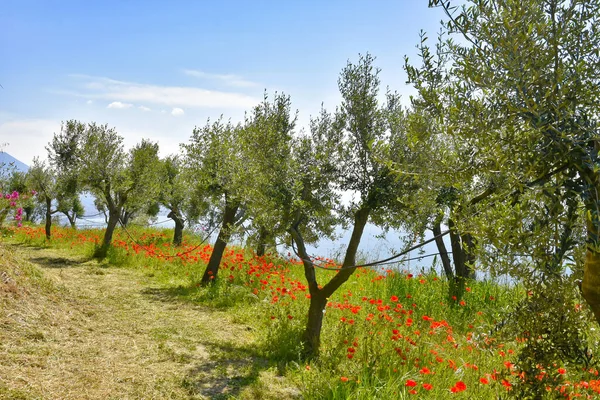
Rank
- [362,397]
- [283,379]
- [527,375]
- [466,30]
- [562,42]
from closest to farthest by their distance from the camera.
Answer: [562,42], [466,30], [527,375], [362,397], [283,379]

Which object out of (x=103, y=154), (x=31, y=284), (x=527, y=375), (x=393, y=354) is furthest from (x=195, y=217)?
(x=527, y=375)

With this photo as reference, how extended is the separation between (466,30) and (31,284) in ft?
32.5

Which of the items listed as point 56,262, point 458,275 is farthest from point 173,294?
point 458,275

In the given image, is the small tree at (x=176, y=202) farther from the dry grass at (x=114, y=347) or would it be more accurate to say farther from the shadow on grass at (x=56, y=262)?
the dry grass at (x=114, y=347)

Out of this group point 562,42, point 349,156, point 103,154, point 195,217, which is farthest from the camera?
point 195,217

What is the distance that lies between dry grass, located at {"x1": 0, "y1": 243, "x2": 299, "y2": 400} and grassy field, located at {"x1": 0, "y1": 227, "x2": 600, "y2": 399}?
25mm

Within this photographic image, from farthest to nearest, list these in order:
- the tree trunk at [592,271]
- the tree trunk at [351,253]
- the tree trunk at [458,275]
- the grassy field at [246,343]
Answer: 1. the tree trunk at [458,275]
2. the tree trunk at [351,253]
3. the grassy field at [246,343]
4. the tree trunk at [592,271]

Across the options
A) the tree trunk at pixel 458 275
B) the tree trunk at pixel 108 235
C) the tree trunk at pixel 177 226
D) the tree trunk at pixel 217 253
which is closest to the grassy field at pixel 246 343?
the tree trunk at pixel 458 275

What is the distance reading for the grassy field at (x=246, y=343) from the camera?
18.0ft

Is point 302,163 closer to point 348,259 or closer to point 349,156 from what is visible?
point 349,156

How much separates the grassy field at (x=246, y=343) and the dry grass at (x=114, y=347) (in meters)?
0.03

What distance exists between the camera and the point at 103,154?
17312 millimetres

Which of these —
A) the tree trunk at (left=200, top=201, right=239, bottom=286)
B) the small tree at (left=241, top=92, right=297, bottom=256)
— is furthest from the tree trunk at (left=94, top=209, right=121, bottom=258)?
the small tree at (left=241, top=92, right=297, bottom=256)

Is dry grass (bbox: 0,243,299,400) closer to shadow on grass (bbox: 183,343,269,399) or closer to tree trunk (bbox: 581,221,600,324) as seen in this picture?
shadow on grass (bbox: 183,343,269,399)
